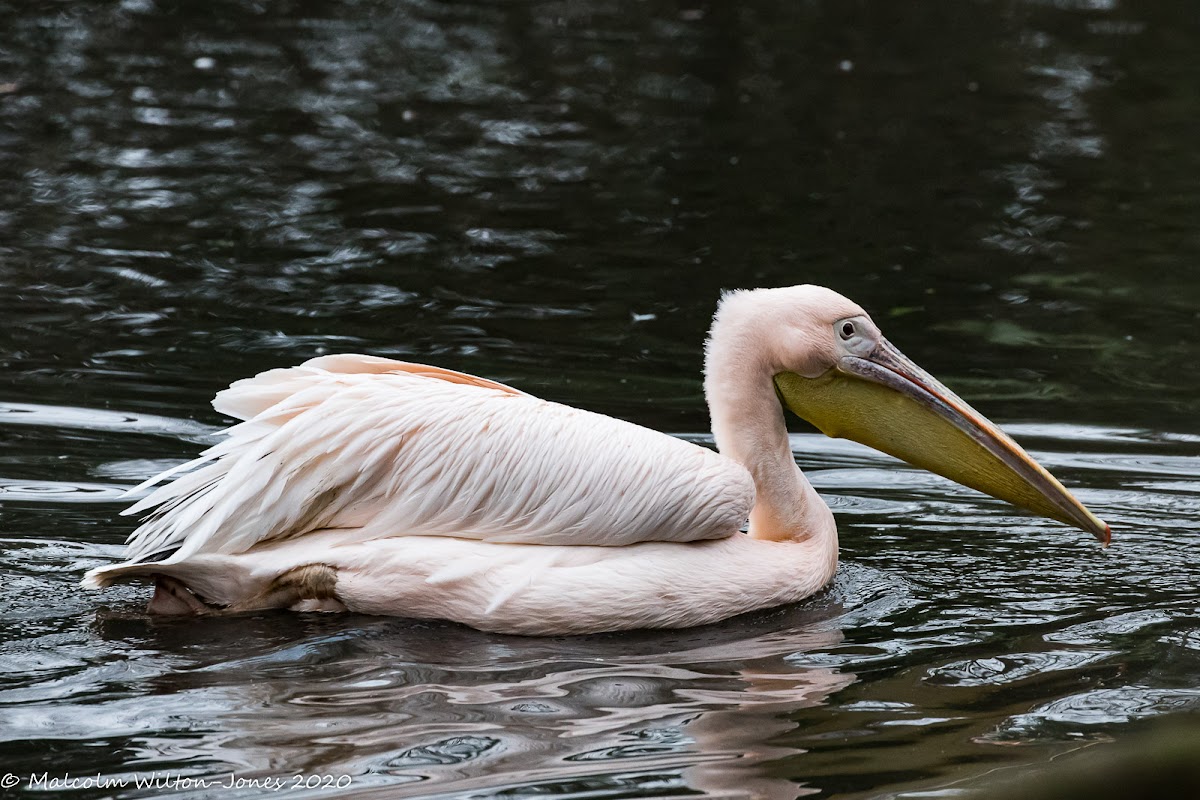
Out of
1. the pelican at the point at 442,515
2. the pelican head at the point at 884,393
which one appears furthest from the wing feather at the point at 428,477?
the pelican head at the point at 884,393

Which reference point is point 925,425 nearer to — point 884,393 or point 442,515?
point 884,393

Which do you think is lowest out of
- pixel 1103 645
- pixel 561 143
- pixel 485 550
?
pixel 1103 645

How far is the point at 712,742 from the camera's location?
378cm

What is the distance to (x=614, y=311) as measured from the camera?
7.86 metres

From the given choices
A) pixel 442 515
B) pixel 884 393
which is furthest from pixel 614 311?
pixel 442 515

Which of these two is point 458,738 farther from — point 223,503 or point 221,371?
point 221,371

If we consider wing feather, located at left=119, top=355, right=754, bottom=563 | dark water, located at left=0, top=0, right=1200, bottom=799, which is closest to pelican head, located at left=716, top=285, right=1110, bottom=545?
dark water, located at left=0, top=0, right=1200, bottom=799

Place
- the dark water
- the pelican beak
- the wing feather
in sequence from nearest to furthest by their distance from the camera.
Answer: the dark water < the wing feather < the pelican beak

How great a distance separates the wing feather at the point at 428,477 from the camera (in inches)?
173

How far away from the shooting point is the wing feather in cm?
439

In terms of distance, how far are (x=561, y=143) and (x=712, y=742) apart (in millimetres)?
7457

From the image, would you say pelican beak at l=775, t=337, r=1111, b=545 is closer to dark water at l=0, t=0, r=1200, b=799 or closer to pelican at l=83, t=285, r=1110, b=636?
dark water at l=0, t=0, r=1200, b=799

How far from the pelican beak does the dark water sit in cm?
30

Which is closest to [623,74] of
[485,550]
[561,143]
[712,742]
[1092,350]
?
[561,143]
